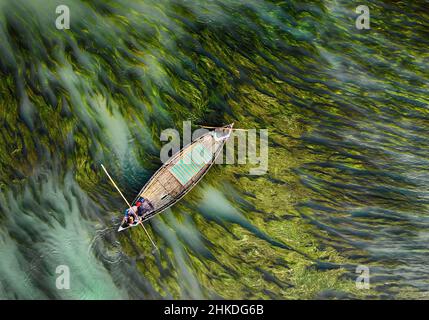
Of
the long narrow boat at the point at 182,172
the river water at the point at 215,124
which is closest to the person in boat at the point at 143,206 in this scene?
the long narrow boat at the point at 182,172

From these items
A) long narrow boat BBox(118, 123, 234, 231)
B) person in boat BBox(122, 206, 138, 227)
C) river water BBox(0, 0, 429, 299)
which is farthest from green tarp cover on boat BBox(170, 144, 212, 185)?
person in boat BBox(122, 206, 138, 227)

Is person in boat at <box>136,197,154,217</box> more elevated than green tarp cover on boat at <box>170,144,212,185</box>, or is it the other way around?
green tarp cover on boat at <box>170,144,212,185</box>

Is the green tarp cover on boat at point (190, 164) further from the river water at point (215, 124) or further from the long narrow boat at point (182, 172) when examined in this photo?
the river water at point (215, 124)

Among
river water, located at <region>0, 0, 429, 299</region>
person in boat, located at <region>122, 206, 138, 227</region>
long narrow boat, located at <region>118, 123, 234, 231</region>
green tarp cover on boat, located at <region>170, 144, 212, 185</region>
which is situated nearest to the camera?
river water, located at <region>0, 0, 429, 299</region>

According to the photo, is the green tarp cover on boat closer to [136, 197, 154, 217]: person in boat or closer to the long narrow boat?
the long narrow boat

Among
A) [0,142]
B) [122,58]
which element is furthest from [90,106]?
[0,142]

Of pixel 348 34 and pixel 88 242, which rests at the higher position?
pixel 348 34

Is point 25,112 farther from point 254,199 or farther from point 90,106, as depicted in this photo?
point 254,199

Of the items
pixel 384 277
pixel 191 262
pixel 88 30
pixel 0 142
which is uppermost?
pixel 88 30
